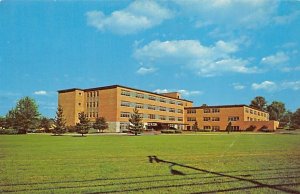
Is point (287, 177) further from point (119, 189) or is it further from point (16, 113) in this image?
point (16, 113)

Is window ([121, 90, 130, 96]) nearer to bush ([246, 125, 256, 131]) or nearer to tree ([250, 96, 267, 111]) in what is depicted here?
Result: bush ([246, 125, 256, 131])

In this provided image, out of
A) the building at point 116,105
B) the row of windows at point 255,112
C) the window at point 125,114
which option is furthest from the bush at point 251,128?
the window at point 125,114

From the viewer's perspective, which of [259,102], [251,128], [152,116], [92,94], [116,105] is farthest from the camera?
[259,102]

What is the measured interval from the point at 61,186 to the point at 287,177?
22.4ft

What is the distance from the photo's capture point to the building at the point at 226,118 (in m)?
105

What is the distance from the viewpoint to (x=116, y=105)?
276 feet

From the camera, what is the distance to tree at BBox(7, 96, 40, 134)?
70.2 meters

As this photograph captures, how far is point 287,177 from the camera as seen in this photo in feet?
33.7

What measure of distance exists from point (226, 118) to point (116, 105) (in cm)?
4357

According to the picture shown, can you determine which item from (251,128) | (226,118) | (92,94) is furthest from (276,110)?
(92,94)

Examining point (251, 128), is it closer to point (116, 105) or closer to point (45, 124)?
point (116, 105)

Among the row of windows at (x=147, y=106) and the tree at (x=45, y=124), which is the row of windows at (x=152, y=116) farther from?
the tree at (x=45, y=124)

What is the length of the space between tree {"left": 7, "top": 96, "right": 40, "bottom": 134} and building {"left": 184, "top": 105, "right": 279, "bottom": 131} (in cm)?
5877

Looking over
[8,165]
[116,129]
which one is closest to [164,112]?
[116,129]
